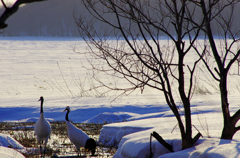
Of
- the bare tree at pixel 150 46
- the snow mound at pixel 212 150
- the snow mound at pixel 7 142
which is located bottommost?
the snow mound at pixel 7 142

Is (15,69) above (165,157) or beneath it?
above

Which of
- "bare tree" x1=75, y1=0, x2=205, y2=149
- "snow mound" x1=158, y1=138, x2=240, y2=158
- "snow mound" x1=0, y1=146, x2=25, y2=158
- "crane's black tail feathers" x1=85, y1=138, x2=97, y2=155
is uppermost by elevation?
"bare tree" x1=75, y1=0, x2=205, y2=149

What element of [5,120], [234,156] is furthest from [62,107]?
[234,156]

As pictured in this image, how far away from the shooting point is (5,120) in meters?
8.28

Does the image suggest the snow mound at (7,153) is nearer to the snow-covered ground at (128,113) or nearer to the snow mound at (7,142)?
the snow-covered ground at (128,113)

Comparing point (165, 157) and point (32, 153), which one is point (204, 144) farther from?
point (32, 153)

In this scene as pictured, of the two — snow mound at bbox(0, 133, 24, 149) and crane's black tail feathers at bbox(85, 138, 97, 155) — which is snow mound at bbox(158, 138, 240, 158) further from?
snow mound at bbox(0, 133, 24, 149)

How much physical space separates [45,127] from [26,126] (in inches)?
79.7

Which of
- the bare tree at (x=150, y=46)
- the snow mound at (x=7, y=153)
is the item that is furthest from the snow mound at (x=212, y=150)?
the snow mound at (x=7, y=153)

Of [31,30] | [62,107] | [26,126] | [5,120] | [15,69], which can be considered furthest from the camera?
[31,30]

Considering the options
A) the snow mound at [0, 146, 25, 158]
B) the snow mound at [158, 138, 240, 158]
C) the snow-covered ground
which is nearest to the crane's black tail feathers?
the snow-covered ground

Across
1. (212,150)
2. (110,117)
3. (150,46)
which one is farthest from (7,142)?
(212,150)

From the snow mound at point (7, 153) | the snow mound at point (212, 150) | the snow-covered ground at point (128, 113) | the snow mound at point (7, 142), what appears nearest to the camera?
the snow mound at point (212, 150)

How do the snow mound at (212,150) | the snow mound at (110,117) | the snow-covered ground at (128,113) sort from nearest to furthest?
the snow mound at (212,150) → the snow-covered ground at (128,113) → the snow mound at (110,117)
